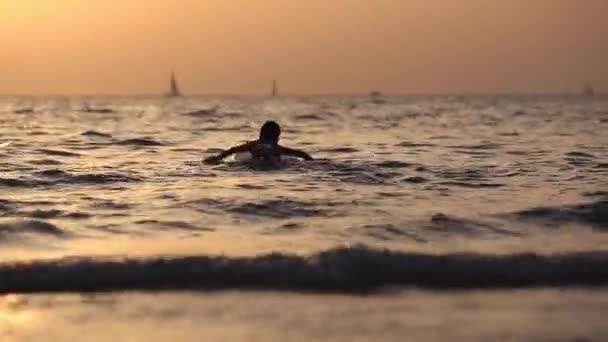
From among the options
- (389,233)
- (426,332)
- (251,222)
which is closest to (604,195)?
(389,233)

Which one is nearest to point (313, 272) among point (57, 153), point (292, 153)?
point (292, 153)

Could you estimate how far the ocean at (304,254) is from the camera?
4.80 metres

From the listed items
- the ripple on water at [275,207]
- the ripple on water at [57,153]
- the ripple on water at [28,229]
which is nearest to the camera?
the ripple on water at [28,229]

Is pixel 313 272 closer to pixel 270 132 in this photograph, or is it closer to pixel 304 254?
pixel 304 254

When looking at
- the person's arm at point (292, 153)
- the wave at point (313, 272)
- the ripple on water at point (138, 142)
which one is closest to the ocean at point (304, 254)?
the wave at point (313, 272)

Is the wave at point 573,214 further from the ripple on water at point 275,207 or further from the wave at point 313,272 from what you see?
the ripple on water at point 275,207

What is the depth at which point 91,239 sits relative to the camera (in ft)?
23.3

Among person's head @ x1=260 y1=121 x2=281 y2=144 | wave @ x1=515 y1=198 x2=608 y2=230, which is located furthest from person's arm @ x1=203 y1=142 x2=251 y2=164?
wave @ x1=515 y1=198 x2=608 y2=230

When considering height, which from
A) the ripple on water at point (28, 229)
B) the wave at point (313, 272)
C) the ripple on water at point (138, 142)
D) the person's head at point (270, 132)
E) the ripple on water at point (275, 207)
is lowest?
the ripple on water at point (138, 142)

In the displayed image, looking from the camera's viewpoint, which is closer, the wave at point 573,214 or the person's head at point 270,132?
the wave at point 573,214

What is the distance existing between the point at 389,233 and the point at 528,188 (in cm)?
415

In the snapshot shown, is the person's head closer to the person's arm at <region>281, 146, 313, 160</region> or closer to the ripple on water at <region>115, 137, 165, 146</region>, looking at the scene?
the person's arm at <region>281, 146, 313, 160</region>

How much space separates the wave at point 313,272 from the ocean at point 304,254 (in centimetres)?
2

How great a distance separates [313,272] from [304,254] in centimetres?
45
